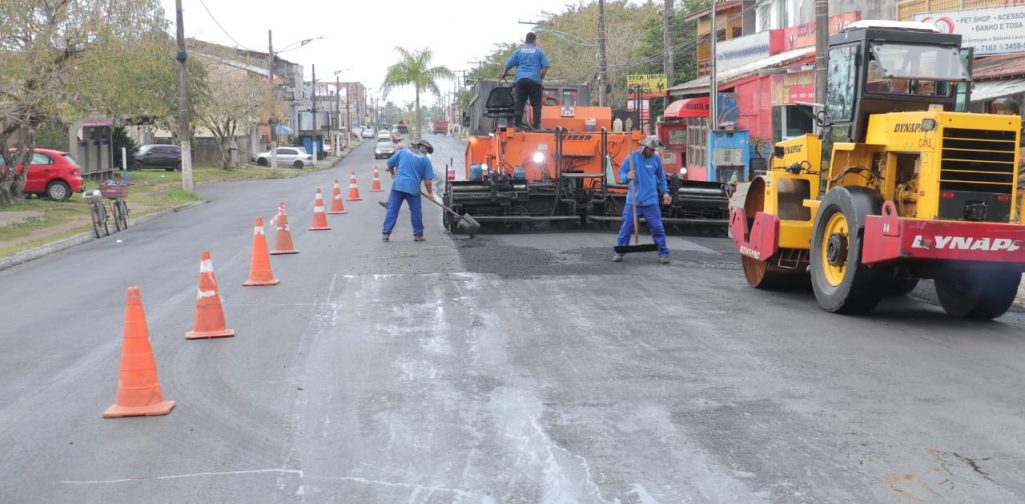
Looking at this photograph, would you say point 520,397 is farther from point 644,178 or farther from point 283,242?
point 283,242

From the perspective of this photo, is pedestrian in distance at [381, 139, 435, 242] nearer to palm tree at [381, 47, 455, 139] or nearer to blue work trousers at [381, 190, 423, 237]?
blue work trousers at [381, 190, 423, 237]

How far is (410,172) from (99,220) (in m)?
7.97

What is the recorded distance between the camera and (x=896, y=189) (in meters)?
9.58

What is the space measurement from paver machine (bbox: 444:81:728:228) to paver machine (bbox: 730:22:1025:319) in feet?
21.0

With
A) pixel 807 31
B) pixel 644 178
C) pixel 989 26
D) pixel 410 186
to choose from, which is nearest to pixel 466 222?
pixel 410 186

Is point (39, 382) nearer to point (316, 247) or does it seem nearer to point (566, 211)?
point (316, 247)

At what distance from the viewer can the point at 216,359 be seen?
8109mm

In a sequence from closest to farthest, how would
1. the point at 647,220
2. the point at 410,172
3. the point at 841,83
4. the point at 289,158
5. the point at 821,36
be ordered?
1. the point at 841,83
2. the point at 647,220
3. the point at 410,172
4. the point at 821,36
5. the point at 289,158

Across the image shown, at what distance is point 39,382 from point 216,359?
1.22 m

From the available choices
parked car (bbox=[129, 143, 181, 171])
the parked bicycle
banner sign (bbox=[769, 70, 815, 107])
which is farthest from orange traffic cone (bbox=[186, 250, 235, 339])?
parked car (bbox=[129, 143, 181, 171])

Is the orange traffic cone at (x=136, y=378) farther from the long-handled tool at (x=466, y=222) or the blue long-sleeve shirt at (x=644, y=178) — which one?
the long-handled tool at (x=466, y=222)

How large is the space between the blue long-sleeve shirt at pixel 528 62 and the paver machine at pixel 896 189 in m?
7.20

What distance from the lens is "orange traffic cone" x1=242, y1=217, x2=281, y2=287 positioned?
40.0ft

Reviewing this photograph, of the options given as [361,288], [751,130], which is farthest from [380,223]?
[751,130]
